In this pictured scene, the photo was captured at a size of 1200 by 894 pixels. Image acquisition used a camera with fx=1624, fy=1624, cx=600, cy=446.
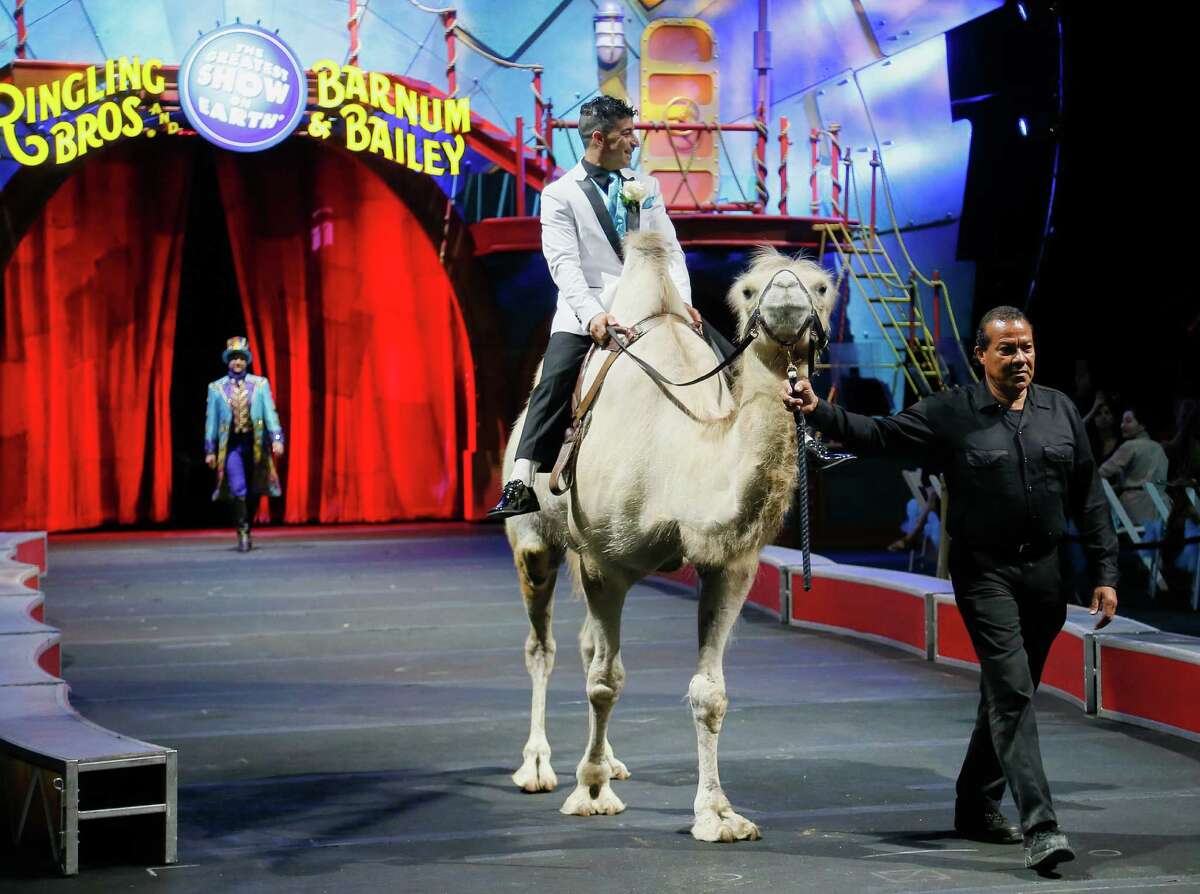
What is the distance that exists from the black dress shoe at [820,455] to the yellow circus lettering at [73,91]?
1316 centimetres

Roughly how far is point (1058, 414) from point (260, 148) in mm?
12897

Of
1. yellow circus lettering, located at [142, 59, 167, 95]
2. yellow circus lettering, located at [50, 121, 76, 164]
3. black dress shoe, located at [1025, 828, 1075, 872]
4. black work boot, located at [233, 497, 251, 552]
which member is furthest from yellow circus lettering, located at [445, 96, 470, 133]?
black dress shoe, located at [1025, 828, 1075, 872]

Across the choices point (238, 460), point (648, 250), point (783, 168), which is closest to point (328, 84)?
point (238, 460)

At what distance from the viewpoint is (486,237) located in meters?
18.2

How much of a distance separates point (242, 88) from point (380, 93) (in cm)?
145

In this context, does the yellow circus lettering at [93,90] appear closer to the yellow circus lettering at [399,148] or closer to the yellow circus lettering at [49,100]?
the yellow circus lettering at [49,100]

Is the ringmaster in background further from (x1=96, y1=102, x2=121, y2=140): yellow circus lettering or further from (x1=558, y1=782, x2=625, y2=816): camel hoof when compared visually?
(x1=558, y1=782, x2=625, y2=816): camel hoof

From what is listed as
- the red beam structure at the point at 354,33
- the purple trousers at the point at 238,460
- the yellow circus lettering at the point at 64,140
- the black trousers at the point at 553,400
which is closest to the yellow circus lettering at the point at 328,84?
the red beam structure at the point at 354,33

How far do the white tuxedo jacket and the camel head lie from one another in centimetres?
129

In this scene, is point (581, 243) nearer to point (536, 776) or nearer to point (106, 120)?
point (536, 776)

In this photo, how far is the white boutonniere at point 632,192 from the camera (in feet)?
21.7

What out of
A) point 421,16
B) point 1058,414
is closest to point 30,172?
point 421,16

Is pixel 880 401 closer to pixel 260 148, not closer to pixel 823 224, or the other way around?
pixel 823 224

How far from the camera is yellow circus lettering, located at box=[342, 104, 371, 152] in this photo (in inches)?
690
